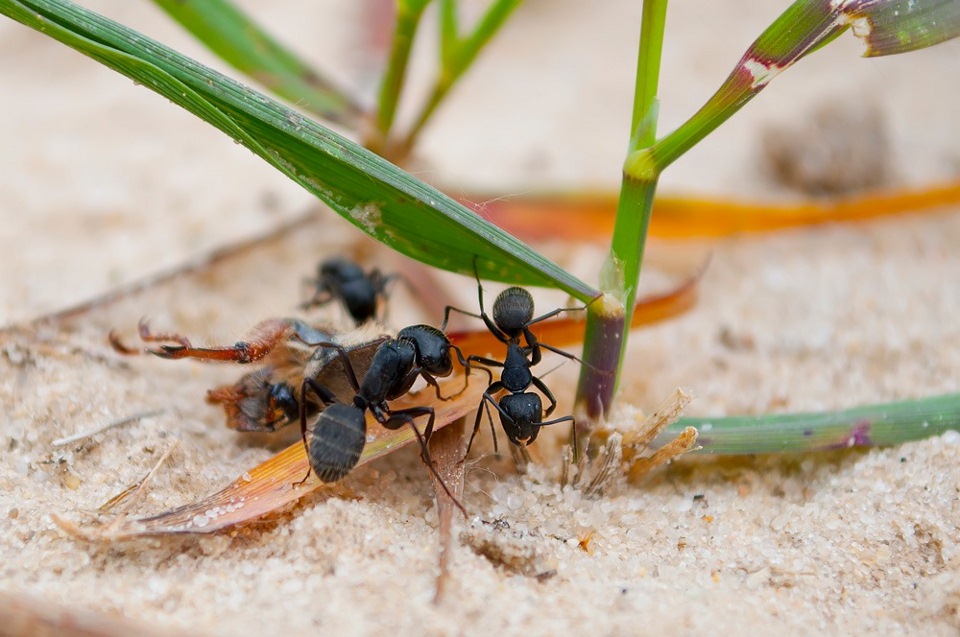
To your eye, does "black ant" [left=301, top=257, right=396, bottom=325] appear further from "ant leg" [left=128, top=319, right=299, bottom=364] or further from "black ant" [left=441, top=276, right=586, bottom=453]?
"ant leg" [left=128, top=319, right=299, bottom=364]

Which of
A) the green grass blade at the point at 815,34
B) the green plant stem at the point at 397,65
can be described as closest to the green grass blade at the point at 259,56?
the green plant stem at the point at 397,65

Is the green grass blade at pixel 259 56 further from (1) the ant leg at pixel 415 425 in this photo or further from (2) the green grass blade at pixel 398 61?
(1) the ant leg at pixel 415 425

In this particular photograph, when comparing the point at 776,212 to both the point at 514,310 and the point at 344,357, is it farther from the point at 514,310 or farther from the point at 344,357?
the point at 344,357

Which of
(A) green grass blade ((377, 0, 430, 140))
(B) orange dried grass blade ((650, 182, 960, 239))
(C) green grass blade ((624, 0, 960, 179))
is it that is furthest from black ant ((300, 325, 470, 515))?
(B) orange dried grass blade ((650, 182, 960, 239))

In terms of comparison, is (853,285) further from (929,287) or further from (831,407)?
(831,407)

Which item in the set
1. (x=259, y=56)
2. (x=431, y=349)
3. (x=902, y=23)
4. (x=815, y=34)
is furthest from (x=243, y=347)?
(x=902, y=23)

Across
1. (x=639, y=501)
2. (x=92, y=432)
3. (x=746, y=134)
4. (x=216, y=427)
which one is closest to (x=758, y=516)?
(x=639, y=501)
